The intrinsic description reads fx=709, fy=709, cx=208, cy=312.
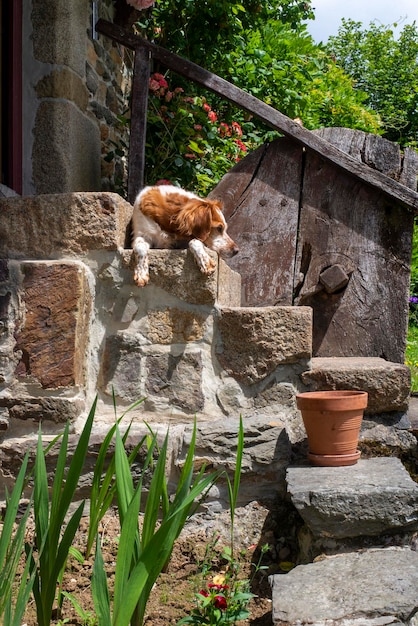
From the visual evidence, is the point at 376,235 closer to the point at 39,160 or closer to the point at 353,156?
the point at 353,156

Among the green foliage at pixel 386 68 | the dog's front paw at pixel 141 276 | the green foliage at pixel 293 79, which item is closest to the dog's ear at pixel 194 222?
the dog's front paw at pixel 141 276

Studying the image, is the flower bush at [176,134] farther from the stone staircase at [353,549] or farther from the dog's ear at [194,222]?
the stone staircase at [353,549]

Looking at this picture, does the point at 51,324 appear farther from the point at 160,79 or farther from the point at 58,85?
the point at 160,79

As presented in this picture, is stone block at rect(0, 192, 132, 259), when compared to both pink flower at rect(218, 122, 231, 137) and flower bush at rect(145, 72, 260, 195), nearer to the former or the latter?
flower bush at rect(145, 72, 260, 195)

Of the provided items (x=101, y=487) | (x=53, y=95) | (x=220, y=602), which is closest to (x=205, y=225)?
(x=53, y=95)

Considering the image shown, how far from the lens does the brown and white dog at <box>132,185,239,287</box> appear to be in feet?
9.43

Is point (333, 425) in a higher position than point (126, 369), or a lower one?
lower

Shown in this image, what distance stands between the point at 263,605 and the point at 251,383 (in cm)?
87

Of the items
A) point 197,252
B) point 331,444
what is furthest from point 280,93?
point 331,444

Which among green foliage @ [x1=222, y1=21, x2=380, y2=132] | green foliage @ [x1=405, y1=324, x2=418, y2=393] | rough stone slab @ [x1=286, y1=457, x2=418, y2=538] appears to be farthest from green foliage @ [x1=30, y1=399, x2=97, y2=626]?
green foliage @ [x1=222, y1=21, x2=380, y2=132]

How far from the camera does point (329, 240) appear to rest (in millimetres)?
3512

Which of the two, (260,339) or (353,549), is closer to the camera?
(353,549)

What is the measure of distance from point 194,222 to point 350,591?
1.57 m

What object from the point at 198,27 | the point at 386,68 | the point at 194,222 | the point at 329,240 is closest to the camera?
the point at 194,222
